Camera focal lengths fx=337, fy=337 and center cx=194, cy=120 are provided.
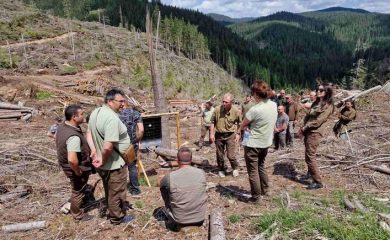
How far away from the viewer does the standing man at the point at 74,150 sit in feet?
17.0

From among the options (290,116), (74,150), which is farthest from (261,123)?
(290,116)

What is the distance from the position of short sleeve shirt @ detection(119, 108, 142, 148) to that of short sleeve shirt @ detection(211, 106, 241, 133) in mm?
1838

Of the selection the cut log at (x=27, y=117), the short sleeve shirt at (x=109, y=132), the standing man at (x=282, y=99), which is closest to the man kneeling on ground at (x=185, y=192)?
the short sleeve shirt at (x=109, y=132)

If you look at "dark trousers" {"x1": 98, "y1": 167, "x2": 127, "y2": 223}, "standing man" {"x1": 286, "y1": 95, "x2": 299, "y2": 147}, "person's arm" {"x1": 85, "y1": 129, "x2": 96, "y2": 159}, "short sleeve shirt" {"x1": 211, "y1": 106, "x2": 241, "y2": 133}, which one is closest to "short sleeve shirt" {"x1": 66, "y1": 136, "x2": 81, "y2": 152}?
"person's arm" {"x1": 85, "y1": 129, "x2": 96, "y2": 159}

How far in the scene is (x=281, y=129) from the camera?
10.3 m

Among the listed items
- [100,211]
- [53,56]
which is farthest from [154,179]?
[53,56]

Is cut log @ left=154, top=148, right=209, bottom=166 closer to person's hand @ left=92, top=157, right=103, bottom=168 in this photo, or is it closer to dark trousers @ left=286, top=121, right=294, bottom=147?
dark trousers @ left=286, top=121, right=294, bottom=147

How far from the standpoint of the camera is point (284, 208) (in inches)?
219

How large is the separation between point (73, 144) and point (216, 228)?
2509 mm

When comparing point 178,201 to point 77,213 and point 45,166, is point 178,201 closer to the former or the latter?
point 77,213

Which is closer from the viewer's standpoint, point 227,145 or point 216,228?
point 216,228

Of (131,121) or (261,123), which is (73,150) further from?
(261,123)

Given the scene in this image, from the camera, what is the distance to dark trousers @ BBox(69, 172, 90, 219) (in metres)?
5.49

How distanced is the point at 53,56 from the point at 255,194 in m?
38.6
